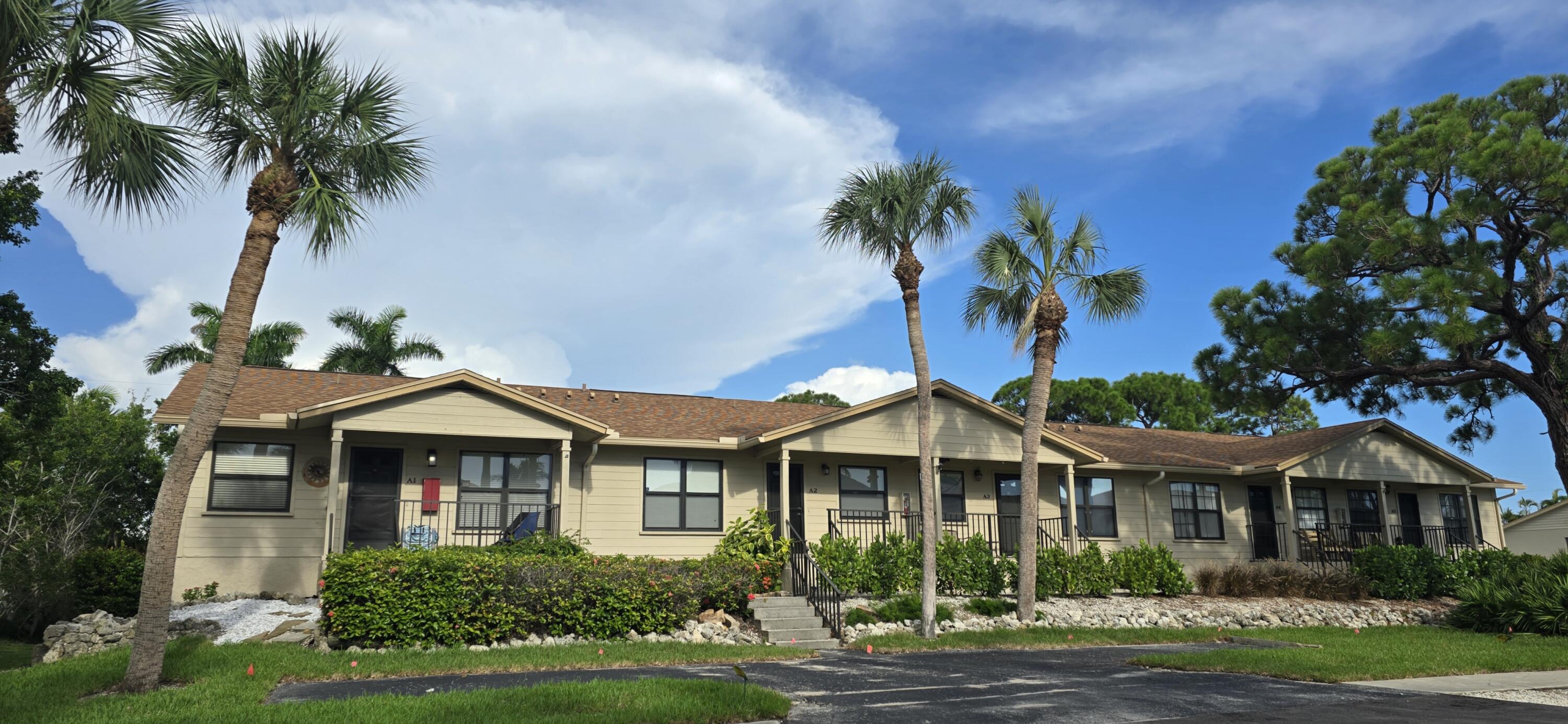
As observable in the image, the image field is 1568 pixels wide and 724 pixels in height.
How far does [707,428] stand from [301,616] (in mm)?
8187

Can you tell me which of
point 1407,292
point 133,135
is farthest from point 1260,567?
point 133,135

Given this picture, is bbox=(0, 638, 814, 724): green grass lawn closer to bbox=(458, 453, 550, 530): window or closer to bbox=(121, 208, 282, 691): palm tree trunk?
bbox=(121, 208, 282, 691): palm tree trunk

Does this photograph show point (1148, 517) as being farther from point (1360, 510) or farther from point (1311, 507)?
point (1360, 510)

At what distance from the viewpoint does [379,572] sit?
12484mm

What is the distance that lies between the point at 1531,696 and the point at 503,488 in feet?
Answer: 48.8

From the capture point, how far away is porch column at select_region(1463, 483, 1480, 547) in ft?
81.0

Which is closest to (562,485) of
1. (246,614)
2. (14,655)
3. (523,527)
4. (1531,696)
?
(523,527)

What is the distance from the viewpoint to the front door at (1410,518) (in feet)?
82.0

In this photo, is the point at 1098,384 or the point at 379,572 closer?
the point at 379,572

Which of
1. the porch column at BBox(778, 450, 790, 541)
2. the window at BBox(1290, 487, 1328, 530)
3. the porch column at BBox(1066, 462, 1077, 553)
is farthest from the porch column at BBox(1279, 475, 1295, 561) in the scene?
the porch column at BBox(778, 450, 790, 541)

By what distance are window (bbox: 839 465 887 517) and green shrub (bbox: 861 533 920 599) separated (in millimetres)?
2119

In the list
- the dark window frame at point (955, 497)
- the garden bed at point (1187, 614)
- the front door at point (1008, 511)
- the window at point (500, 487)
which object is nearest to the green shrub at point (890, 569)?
the garden bed at point (1187, 614)

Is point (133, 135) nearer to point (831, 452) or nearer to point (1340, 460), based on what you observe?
point (831, 452)

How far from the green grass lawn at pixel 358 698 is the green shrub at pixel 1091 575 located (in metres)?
9.59
